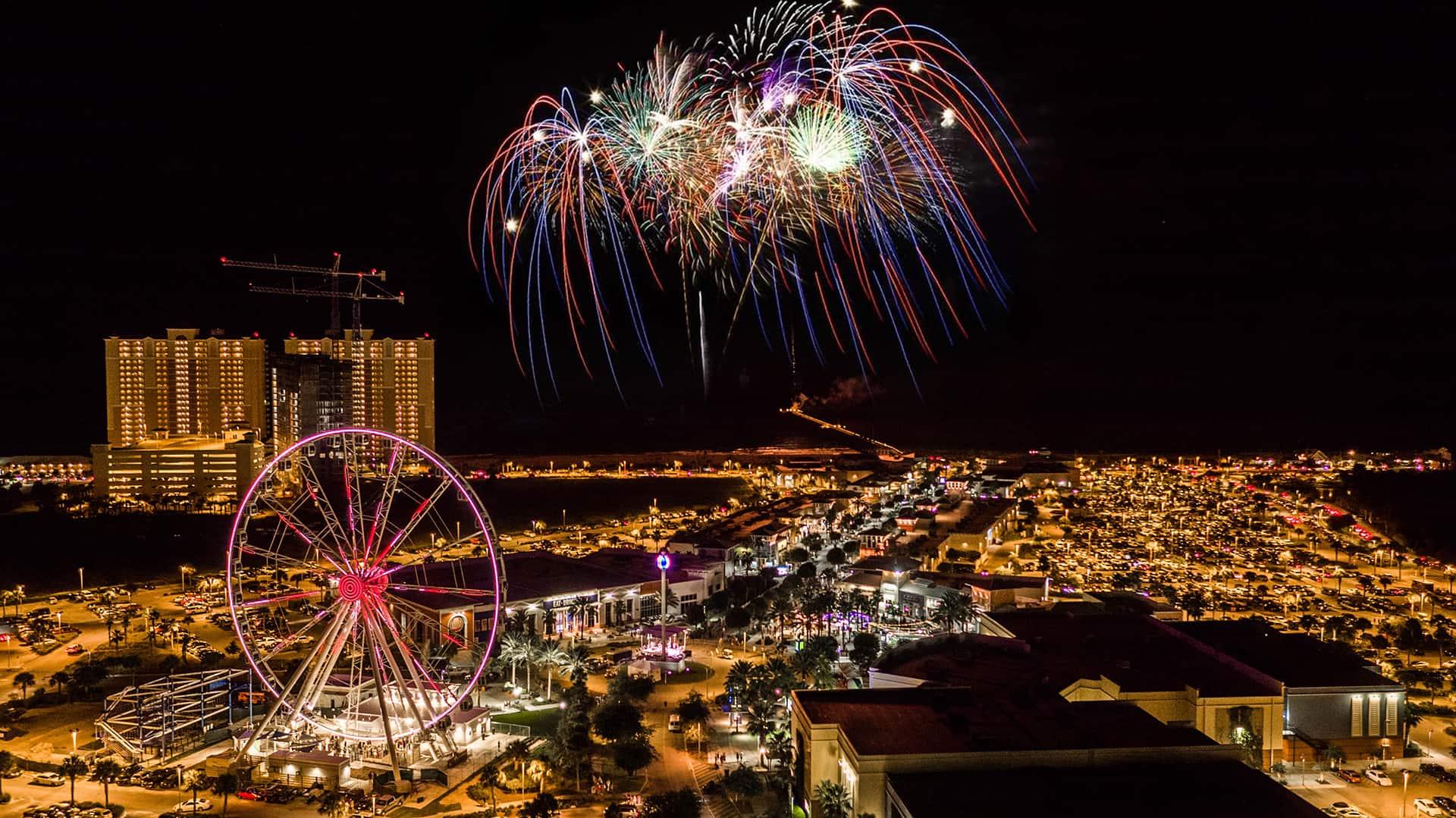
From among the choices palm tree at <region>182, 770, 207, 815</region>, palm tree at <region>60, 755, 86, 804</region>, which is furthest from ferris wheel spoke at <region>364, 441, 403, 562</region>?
palm tree at <region>60, 755, 86, 804</region>

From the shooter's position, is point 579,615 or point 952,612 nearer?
point 952,612

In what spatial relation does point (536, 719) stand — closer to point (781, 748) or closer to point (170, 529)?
point (781, 748)

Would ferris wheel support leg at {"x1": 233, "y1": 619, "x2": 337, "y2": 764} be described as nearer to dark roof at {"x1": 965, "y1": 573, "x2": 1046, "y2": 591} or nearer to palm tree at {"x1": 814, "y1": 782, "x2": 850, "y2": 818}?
palm tree at {"x1": 814, "y1": 782, "x2": 850, "y2": 818}

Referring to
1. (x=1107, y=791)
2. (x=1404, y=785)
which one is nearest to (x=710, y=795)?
(x=1107, y=791)

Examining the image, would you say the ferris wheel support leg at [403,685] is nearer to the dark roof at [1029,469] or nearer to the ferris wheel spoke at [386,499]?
the ferris wheel spoke at [386,499]

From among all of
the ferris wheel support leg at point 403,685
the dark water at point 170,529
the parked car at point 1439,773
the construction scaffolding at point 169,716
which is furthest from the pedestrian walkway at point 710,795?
the parked car at point 1439,773
